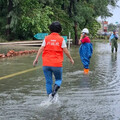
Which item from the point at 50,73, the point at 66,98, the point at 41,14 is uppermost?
the point at 41,14

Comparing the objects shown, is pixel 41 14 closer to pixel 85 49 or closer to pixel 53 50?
pixel 85 49

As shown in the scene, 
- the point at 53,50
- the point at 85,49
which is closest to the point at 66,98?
the point at 53,50

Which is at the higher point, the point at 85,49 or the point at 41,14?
the point at 41,14

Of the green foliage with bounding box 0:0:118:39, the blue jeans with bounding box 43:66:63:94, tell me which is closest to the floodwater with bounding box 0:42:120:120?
the blue jeans with bounding box 43:66:63:94

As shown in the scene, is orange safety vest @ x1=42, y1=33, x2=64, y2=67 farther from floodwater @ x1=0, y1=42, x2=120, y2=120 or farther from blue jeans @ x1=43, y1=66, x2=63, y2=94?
A: floodwater @ x1=0, y1=42, x2=120, y2=120

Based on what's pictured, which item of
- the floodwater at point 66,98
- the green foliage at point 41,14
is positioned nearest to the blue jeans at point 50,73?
the floodwater at point 66,98

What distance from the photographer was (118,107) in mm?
6148

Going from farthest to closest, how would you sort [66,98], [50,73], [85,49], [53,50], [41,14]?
[41,14]
[85,49]
[66,98]
[50,73]
[53,50]

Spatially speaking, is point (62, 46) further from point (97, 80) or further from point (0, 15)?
point (0, 15)

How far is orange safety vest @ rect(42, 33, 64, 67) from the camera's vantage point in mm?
6398

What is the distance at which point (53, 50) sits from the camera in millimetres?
6398

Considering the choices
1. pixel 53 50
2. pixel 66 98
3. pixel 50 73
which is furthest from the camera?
pixel 66 98

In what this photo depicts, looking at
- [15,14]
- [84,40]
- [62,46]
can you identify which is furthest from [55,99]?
[15,14]

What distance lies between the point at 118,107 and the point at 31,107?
5.34 ft
